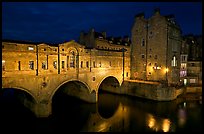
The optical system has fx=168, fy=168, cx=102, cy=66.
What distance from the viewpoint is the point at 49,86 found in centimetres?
2705

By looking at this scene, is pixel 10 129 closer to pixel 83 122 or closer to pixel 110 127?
pixel 83 122

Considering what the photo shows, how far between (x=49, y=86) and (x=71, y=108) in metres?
8.14

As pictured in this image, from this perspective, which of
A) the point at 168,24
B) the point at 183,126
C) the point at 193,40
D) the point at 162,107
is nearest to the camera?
the point at 183,126

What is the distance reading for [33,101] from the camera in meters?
26.3

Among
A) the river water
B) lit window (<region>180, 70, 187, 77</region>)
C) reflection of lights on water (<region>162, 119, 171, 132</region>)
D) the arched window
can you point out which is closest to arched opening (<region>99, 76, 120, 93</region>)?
the river water

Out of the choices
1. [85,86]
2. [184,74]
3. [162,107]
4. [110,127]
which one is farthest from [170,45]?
[110,127]

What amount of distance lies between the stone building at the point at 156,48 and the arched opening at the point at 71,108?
1700 cm

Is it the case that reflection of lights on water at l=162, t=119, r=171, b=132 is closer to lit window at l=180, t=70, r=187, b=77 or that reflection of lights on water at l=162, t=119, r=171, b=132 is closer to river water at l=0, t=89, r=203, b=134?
river water at l=0, t=89, r=203, b=134

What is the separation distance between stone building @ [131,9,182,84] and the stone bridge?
891 centimetres

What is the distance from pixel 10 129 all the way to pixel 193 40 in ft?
199

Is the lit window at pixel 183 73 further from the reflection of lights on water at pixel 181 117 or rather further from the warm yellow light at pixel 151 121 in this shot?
the warm yellow light at pixel 151 121

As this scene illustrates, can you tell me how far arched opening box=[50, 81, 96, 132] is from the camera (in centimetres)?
2551

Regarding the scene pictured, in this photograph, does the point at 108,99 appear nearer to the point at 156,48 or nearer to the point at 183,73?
the point at 156,48

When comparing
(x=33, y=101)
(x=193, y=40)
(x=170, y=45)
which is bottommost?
(x=33, y=101)
